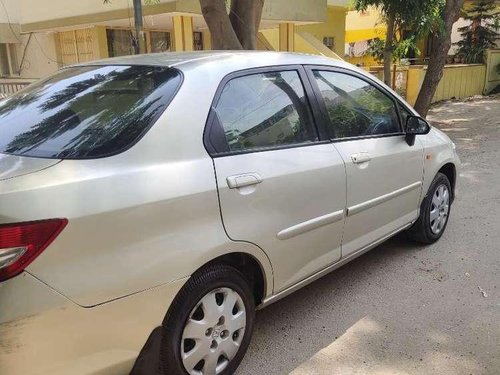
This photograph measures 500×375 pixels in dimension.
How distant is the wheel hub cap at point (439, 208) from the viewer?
4504 mm

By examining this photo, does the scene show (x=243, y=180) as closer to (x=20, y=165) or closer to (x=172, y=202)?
(x=172, y=202)

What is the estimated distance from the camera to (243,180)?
2.54 metres

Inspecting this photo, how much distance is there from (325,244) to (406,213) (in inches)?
47.5

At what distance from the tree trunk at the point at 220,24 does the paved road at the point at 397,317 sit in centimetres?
334

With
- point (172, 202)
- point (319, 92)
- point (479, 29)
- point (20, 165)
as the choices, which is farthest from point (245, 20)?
point (479, 29)

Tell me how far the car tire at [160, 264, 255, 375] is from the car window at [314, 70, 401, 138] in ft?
4.13

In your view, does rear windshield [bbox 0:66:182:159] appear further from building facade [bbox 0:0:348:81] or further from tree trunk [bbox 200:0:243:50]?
building facade [bbox 0:0:348:81]

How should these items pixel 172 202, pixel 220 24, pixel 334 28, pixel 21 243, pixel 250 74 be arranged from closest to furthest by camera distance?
pixel 21 243 → pixel 172 202 → pixel 250 74 → pixel 220 24 → pixel 334 28

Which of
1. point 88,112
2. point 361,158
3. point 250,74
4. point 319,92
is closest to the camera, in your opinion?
point 88,112

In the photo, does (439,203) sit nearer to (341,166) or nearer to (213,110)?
(341,166)

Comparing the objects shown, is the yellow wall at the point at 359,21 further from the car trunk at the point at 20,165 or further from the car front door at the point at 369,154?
the car trunk at the point at 20,165

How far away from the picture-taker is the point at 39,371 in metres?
1.88

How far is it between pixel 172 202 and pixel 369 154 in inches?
68.5

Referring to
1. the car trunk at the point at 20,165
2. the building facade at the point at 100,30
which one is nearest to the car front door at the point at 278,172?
the car trunk at the point at 20,165
